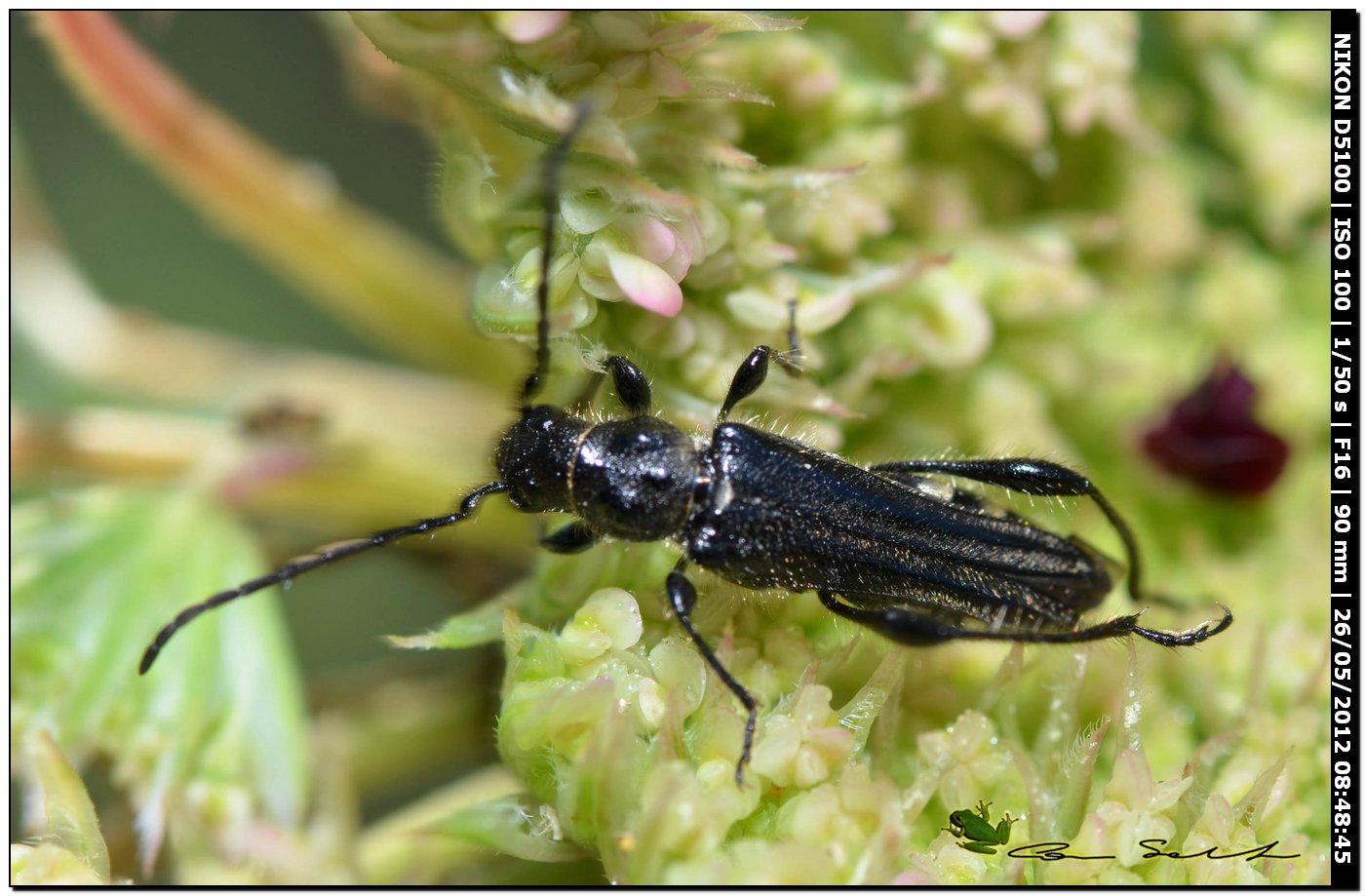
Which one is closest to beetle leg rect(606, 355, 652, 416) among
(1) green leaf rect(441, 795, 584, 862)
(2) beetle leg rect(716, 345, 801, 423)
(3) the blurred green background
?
(2) beetle leg rect(716, 345, 801, 423)

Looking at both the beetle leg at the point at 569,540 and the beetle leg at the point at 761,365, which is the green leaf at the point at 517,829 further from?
the beetle leg at the point at 761,365

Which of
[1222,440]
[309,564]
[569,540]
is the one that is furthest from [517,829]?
[1222,440]

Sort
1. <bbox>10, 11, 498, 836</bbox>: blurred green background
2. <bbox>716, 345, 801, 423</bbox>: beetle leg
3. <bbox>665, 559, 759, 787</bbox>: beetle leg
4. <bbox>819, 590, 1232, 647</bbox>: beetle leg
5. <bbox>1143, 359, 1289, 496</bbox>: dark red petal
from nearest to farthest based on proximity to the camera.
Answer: <bbox>665, 559, 759, 787</bbox>: beetle leg
<bbox>819, 590, 1232, 647</bbox>: beetle leg
<bbox>716, 345, 801, 423</bbox>: beetle leg
<bbox>1143, 359, 1289, 496</bbox>: dark red petal
<bbox>10, 11, 498, 836</bbox>: blurred green background

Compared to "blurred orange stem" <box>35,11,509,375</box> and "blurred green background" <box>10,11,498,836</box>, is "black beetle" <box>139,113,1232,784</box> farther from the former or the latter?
"blurred green background" <box>10,11,498,836</box>

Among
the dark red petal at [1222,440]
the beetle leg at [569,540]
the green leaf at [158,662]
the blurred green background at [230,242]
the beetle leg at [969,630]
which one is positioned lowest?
the green leaf at [158,662]

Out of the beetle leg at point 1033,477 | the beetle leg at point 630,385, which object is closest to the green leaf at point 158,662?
the beetle leg at point 630,385
